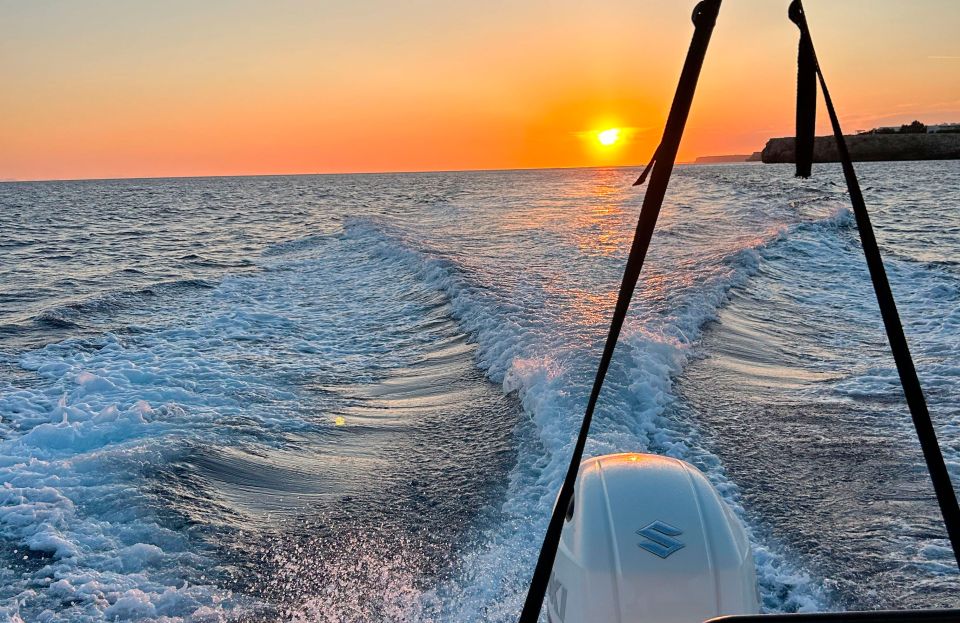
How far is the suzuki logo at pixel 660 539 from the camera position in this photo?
1870 millimetres

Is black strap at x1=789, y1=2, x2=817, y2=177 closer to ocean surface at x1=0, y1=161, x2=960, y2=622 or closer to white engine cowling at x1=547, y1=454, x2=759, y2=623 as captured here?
white engine cowling at x1=547, y1=454, x2=759, y2=623

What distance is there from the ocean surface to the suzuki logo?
3.93 feet

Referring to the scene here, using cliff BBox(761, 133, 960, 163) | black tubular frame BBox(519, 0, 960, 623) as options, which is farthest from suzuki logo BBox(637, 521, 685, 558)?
cliff BBox(761, 133, 960, 163)

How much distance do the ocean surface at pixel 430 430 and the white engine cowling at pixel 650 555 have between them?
107cm

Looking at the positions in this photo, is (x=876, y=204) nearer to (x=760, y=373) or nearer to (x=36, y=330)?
(x=760, y=373)

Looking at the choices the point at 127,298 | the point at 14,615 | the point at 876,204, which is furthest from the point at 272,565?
the point at 876,204

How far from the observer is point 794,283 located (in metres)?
10.5

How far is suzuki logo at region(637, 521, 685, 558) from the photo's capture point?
187cm

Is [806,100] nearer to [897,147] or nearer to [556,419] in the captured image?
[556,419]

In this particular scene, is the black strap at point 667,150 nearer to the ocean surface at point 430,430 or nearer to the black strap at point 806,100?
the black strap at point 806,100

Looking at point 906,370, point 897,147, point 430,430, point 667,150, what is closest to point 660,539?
point 906,370

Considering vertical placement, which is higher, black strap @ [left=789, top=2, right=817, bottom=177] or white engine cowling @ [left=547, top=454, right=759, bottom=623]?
black strap @ [left=789, top=2, right=817, bottom=177]

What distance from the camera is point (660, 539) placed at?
190 cm

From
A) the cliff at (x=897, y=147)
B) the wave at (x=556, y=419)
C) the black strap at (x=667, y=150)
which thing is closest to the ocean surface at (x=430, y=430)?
the wave at (x=556, y=419)
